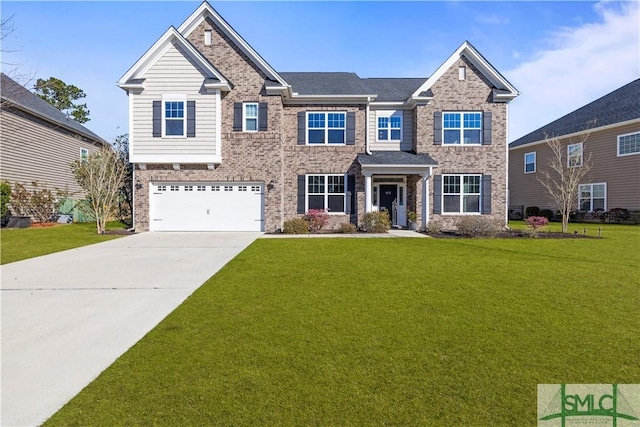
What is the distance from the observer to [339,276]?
7285 mm

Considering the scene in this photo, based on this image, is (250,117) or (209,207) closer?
(250,117)

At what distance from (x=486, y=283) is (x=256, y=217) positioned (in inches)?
461

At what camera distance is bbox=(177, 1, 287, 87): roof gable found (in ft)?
52.7

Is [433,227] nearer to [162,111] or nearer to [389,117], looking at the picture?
[389,117]

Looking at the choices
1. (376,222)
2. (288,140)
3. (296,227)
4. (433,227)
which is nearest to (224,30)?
(288,140)

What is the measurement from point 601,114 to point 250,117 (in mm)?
23899

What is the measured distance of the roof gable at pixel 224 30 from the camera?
16062 millimetres

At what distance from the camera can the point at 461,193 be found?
17.5 m

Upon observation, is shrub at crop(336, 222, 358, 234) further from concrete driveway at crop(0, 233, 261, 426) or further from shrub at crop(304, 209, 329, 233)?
concrete driveway at crop(0, 233, 261, 426)

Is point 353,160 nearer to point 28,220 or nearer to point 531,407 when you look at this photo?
point 531,407

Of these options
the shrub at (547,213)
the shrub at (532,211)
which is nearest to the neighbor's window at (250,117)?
the shrub at (547,213)

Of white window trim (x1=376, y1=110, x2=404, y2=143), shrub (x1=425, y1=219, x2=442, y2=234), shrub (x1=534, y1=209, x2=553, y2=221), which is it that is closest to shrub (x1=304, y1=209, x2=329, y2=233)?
shrub (x1=425, y1=219, x2=442, y2=234)

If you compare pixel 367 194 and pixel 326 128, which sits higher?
pixel 326 128
